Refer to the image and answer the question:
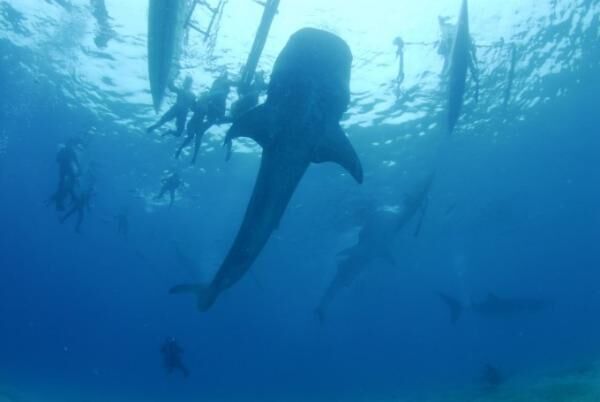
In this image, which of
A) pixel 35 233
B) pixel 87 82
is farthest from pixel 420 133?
pixel 35 233

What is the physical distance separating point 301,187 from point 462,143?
1002 centimetres

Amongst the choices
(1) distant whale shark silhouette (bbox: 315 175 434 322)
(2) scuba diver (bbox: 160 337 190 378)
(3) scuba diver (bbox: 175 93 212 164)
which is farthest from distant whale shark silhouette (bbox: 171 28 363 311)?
(1) distant whale shark silhouette (bbox: 315 175 434 322)

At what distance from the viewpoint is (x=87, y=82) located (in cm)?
2028

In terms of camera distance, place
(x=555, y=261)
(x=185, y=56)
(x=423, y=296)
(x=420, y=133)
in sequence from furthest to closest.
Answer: (x=423, y=296)
(x=555, y=261)
(x=420, y=133)
(x=185, y=56)

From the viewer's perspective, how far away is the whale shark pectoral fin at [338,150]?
5.93 m

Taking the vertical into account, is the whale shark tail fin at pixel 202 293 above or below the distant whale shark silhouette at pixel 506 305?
above

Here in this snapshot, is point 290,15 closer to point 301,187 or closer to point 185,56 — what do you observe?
point 185,56

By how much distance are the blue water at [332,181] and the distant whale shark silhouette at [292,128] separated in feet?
28.8

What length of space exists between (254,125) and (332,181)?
21.2 meters

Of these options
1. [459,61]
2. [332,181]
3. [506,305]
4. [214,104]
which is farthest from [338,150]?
[506,305]

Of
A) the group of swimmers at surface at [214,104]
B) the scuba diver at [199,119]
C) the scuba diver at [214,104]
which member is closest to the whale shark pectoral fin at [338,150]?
the group of swimmers at surface at [214,104]

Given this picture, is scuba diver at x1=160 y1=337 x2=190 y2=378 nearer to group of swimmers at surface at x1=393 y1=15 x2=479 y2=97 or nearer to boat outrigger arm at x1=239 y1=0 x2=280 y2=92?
group of swimmers at surface at x1=393 y1=15 x2=479 y2=97

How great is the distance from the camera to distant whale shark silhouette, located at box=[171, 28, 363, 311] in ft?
17.3

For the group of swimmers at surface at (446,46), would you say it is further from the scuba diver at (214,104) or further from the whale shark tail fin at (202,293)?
the whale shark tail fin at (202,293)
